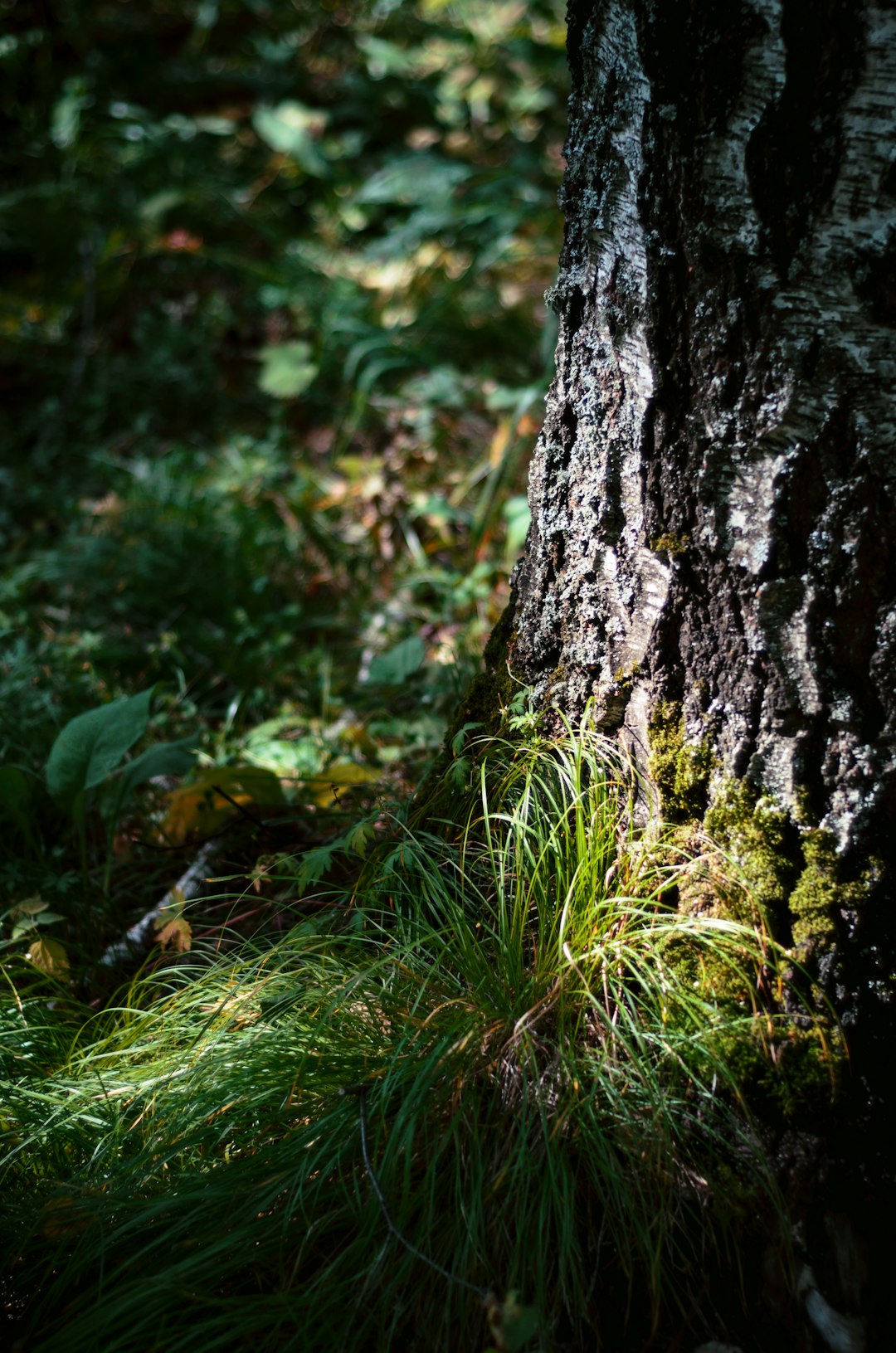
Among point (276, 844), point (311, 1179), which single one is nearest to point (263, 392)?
point (276, 844)

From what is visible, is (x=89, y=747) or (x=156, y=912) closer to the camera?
(x=156, y=912)

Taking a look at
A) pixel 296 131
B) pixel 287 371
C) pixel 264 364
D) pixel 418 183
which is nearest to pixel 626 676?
pixel 287 371

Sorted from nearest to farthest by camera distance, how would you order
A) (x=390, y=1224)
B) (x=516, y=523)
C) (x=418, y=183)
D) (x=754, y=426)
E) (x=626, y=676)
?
(x=390, y=1224)
(x=754, y=426)
(x=626, y=676)
(x=516, y=523)
(x=418, y=183)

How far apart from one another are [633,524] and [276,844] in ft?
3.71

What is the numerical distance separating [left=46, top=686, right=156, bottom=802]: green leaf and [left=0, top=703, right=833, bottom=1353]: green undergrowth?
533 millimetres

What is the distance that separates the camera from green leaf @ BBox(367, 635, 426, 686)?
2346mm

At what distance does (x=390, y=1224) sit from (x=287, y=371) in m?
3.55

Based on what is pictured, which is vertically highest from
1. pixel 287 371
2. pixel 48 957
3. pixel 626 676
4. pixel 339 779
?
pixel 287 371

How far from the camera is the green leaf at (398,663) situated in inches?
92.4

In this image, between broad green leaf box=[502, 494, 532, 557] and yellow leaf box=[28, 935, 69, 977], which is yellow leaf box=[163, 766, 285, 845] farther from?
broad green leaf box=[502, 494, 532, 557]

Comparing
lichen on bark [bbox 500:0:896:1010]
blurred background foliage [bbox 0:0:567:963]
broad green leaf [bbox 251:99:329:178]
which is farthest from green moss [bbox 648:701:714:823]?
broad green leaf [bbox 251:99:329:178]

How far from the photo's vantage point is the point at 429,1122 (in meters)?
1.31

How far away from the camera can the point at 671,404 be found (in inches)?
54.8

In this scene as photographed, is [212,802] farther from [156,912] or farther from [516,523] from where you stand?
[516,523]
